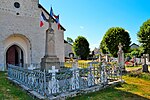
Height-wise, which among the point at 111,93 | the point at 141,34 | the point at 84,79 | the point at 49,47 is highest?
the point at 141,34

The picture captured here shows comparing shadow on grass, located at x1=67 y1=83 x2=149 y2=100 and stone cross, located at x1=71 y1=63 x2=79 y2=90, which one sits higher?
stone cross, located at x1=71 y1=63 x2=79 y2=90

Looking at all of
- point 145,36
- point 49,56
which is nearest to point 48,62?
point 49,56

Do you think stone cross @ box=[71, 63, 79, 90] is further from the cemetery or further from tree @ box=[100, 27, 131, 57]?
tree @ box=[100, 27, 131, 57]

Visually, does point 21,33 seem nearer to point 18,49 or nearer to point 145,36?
point 18,49

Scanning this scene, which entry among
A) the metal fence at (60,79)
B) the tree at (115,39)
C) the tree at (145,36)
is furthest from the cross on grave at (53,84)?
the tree at (115,39)

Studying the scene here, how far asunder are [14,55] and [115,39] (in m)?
23.6

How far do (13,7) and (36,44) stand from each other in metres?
4.80

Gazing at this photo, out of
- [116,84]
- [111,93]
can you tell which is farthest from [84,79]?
[116,84]

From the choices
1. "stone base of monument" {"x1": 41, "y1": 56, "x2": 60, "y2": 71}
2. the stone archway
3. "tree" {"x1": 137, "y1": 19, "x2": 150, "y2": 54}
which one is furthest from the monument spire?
"tree" {"x1": 137, "y1": 19, "x2": 150, "y2": 54}

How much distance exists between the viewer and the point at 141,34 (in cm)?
3102

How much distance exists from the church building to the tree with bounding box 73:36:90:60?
84.2 ft

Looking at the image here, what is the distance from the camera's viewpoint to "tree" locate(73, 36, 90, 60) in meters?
47.0

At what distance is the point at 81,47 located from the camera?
46844 millimetres

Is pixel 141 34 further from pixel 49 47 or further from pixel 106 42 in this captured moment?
pixel 49 47
